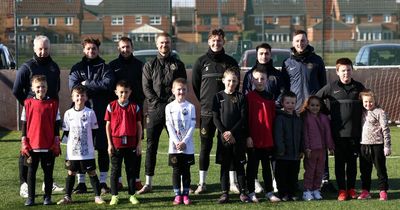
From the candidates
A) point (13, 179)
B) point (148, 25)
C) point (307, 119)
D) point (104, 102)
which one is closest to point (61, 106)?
point (148, 25)

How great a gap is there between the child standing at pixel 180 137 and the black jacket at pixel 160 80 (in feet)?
1.57

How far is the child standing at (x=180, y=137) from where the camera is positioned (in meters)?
8.98

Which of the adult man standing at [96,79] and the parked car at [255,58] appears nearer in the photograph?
the adult man standing at [96,79]

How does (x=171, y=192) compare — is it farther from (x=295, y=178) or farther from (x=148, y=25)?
(x=148, y=25)

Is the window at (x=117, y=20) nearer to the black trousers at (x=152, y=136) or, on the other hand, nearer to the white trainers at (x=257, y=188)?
the black trousers at (x=152, y=136)

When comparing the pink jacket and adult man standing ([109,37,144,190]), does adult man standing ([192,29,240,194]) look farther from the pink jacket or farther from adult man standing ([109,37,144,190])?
the pink jacket

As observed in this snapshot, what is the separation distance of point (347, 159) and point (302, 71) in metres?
1.19

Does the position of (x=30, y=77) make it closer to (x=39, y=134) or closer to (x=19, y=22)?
(x=39, y=134)

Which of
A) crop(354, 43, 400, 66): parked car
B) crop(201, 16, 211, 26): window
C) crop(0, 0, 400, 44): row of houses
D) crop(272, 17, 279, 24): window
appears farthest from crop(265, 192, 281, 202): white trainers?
crop(272, 17, 279, 24): window

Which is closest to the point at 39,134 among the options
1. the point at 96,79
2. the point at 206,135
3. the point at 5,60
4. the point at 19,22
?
the point at 96,79

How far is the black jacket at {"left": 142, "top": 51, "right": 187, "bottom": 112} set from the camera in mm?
9508

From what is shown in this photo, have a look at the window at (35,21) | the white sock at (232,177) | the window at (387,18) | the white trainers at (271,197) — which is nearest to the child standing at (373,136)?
the white trainers at (271,197)

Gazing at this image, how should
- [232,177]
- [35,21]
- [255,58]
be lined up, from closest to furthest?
1. [232,177]
2. [255,58]
3. [35,21]

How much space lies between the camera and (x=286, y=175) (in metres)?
9.19
